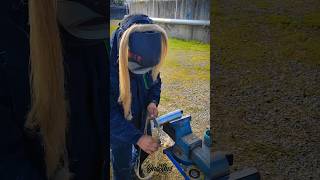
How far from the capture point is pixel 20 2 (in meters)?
0.84

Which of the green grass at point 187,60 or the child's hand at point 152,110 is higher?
the green grass at point 187,60

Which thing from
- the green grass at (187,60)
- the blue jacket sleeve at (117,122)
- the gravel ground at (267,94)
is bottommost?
the gravel ground at (267,94)

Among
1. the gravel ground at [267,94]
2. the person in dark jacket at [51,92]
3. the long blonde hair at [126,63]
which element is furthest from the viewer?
the gravel ground at [267,94]

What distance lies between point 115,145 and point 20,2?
41 cm

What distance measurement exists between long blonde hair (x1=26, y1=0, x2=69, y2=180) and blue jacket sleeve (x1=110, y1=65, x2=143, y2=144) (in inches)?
4.4

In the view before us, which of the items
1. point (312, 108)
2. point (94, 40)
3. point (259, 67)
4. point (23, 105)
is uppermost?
point (94, 40)

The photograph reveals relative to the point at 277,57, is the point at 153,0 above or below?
above

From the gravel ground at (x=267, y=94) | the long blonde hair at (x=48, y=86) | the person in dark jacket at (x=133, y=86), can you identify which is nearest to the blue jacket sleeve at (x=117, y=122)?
the person in dark jacket at (x=133, y=86)

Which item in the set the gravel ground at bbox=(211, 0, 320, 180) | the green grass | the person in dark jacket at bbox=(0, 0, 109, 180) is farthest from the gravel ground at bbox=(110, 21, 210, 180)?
the gravel ground at bbox=(211, 0, 320, 180)

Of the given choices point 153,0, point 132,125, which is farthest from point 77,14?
point 132,125

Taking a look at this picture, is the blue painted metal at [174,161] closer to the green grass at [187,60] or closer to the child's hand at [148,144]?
the child's hand at [148,144]

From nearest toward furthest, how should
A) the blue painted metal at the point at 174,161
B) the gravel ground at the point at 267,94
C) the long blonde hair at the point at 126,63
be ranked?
the long blonde hair at the point at 126,63
the blue painted metal at the point at 174,161
the gravel ground at the point at 267,94

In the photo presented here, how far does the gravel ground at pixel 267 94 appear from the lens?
2580mm

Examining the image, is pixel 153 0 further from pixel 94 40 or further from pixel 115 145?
pixel 115 145
